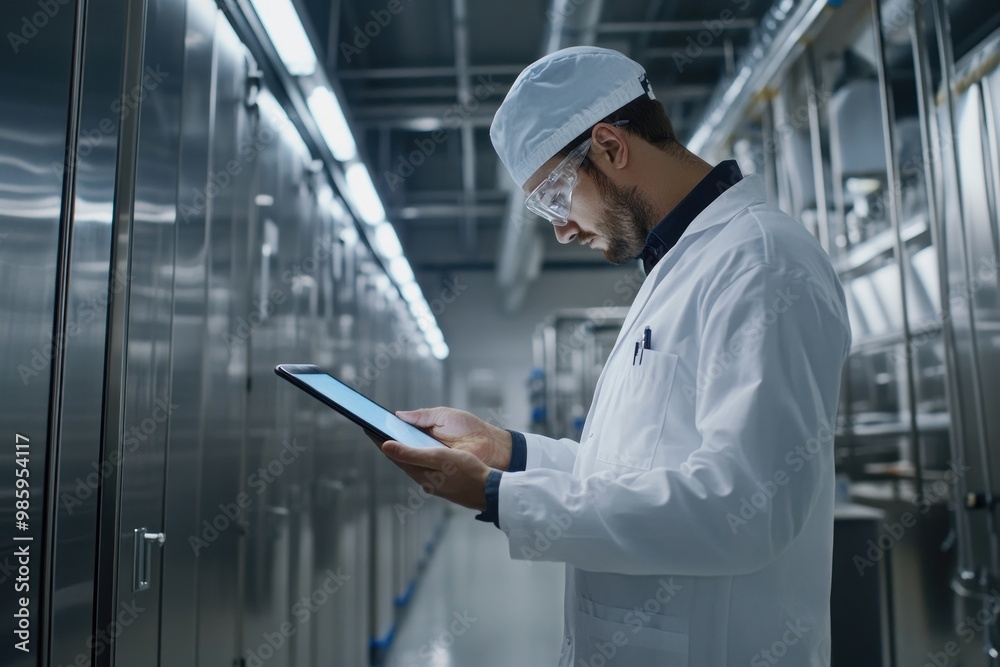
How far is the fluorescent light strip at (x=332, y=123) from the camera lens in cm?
Result: 323

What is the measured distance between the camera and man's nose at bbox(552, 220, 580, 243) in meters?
1.90

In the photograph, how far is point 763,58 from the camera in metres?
4.39

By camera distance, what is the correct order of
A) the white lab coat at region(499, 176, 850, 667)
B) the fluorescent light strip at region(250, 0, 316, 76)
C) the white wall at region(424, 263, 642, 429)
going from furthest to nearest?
the white wall at region(424, 263, 642, 429) → the fluorescent light strip at region(250, 0, 316, 76) → the white lab coat at region(499, 176, 850, 667)

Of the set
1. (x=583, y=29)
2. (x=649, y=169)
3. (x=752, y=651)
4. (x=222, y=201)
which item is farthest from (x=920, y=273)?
(x=222, y=201)

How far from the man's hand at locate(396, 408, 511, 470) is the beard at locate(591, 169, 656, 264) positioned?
54cm

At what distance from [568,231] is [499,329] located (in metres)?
12.7

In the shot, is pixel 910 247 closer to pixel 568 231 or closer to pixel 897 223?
pixel 897 223

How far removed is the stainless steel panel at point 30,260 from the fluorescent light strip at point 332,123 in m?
1.75

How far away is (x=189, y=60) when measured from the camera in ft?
7.19

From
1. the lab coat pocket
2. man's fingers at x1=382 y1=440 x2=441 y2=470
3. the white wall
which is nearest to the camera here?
man's fingers at x1=382 y1=440 x2=441 y2=470

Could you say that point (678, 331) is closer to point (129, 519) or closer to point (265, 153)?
point (129, 519)

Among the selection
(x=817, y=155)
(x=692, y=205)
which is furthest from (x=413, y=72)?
(x=692, y=205)

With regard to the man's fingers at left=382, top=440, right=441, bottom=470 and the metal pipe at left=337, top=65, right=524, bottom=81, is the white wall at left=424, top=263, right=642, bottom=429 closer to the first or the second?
the metal pipe at left=337, top=65, right=524, bottom=81

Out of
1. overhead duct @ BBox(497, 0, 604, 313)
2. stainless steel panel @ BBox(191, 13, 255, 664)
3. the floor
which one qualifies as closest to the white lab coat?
stainless steel panel @ BBox(191, 13, 255, 664)
